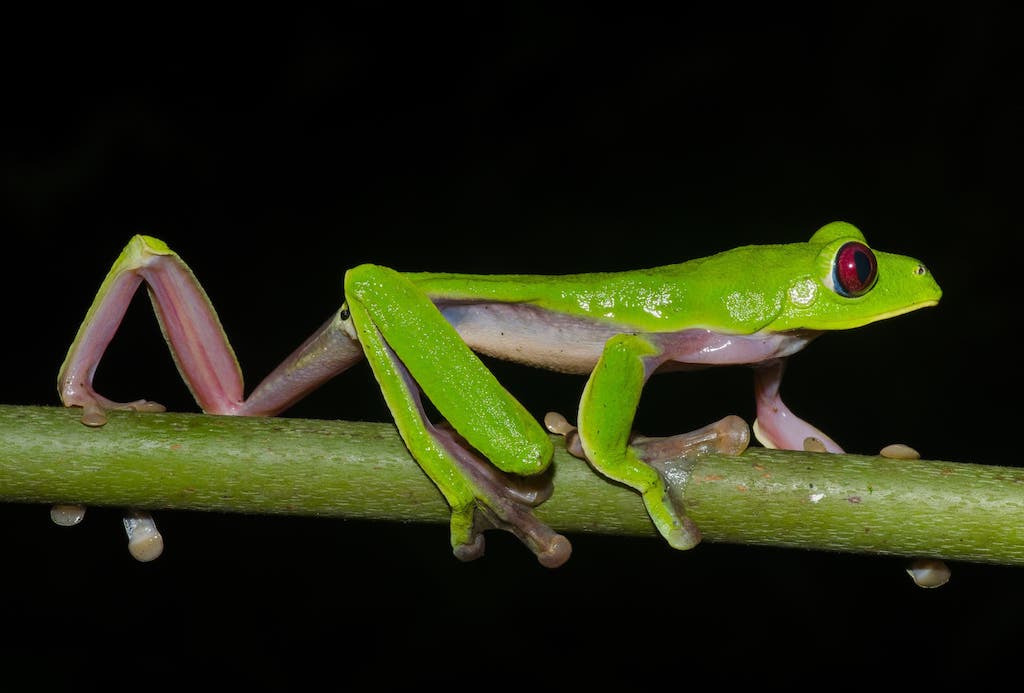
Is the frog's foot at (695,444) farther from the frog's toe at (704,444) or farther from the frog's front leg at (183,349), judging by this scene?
the frog's front leg at (183,349)

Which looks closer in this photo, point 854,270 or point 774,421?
point 854,270

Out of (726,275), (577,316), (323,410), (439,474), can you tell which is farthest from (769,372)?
(323,410)

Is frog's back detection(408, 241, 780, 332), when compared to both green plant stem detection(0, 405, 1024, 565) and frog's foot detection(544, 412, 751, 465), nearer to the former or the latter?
frog's foot detection(544, 412, 751, 465)

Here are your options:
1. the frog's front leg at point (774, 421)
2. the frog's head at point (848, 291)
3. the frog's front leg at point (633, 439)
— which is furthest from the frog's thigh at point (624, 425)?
the frog's front leg at point (774, 421)

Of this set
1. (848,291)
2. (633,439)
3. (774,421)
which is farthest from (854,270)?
(633,439)

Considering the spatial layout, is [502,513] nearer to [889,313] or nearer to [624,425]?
[624,425]

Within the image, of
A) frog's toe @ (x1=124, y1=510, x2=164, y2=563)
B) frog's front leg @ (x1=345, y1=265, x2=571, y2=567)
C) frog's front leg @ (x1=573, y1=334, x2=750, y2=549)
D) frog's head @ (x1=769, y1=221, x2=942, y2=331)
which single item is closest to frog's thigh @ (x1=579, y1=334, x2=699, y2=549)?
frog's front leg @ (x1=573, y1=334, x2=750, y2=549)
